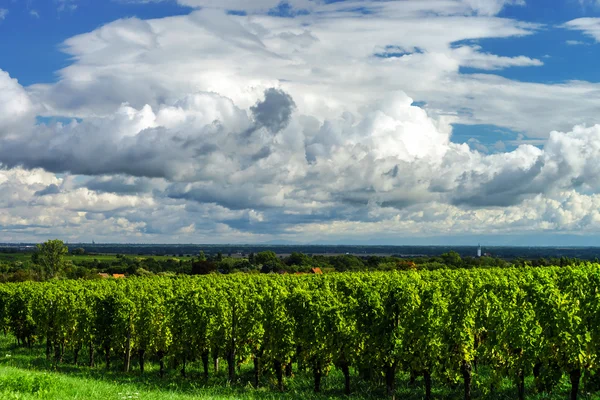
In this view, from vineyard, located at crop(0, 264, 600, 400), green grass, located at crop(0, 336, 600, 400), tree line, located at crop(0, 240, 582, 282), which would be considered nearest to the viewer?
green grass, located at crop(0, 336, 600, 400)

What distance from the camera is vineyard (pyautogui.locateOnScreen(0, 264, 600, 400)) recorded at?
2488cm

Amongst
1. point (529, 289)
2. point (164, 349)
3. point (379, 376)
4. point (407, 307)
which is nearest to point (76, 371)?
point (164, 349)

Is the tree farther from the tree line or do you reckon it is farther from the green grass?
the green grass

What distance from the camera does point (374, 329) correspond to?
97.1ft

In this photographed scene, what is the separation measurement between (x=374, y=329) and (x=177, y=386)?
12.1 meters

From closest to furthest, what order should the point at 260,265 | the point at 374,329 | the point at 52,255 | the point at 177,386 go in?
the point at 374,329 → the point at 177,386 → the point at 52,255 → the point at 260,265

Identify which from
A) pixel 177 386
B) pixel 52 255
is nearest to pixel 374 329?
pixel 177 386

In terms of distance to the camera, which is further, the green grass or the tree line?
the tree line

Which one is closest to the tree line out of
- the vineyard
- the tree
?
the tree

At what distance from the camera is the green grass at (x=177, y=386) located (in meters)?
19.5

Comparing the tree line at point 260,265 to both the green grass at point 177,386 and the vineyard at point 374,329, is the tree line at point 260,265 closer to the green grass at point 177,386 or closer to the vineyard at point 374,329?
the vineyard at point 374,329

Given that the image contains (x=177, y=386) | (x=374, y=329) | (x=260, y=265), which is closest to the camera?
(x=374, y=329)

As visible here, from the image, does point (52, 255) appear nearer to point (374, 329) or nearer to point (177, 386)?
point (177, 386)

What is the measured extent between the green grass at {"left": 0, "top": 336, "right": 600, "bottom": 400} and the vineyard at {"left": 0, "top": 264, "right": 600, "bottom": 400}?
0.63 meters
